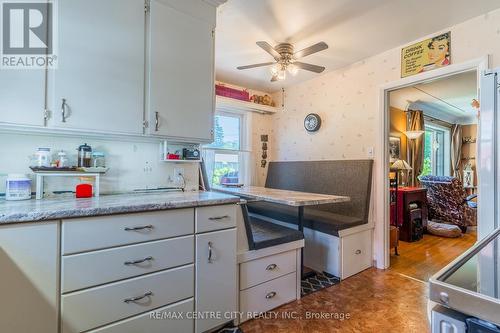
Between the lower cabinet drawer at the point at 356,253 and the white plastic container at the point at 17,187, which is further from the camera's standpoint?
the lower cabinet drawer at the point at 356,253

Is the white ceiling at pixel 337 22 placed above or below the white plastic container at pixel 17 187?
above

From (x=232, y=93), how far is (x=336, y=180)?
2.10m

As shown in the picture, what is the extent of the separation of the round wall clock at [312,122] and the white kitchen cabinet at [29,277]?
321 centimetres

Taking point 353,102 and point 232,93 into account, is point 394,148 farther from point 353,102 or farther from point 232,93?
point 232,93

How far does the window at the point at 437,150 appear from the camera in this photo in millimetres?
5898

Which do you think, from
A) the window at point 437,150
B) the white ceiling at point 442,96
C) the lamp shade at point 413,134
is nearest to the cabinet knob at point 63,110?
the white ceiling at point 442,96

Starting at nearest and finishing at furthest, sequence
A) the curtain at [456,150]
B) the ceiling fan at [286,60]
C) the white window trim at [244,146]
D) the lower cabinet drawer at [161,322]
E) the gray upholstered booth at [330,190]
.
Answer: the lower cabinet drawer at [161,322] < the ceiling fan at [286,60] < the gray upholstered booth at [330,190] < the white window trim at [244,146] < the curtain at [456,150]

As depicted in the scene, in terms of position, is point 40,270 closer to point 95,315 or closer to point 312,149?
point 95,315

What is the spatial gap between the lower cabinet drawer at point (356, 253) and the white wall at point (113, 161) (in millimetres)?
1676

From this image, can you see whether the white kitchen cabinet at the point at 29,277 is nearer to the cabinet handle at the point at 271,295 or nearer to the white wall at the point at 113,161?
the white wall at the point at 113,161

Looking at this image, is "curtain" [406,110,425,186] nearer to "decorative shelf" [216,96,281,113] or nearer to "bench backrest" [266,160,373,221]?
"bench backrest" [266,160,373,221]

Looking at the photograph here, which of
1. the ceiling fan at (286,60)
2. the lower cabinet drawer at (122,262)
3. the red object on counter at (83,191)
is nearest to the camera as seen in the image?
the lower cabinet drawer at (122,262)

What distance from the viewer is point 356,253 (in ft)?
8.71

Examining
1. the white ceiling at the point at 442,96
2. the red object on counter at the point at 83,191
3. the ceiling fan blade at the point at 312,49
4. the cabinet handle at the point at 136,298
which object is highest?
the white ceiling at the point at 442,96
